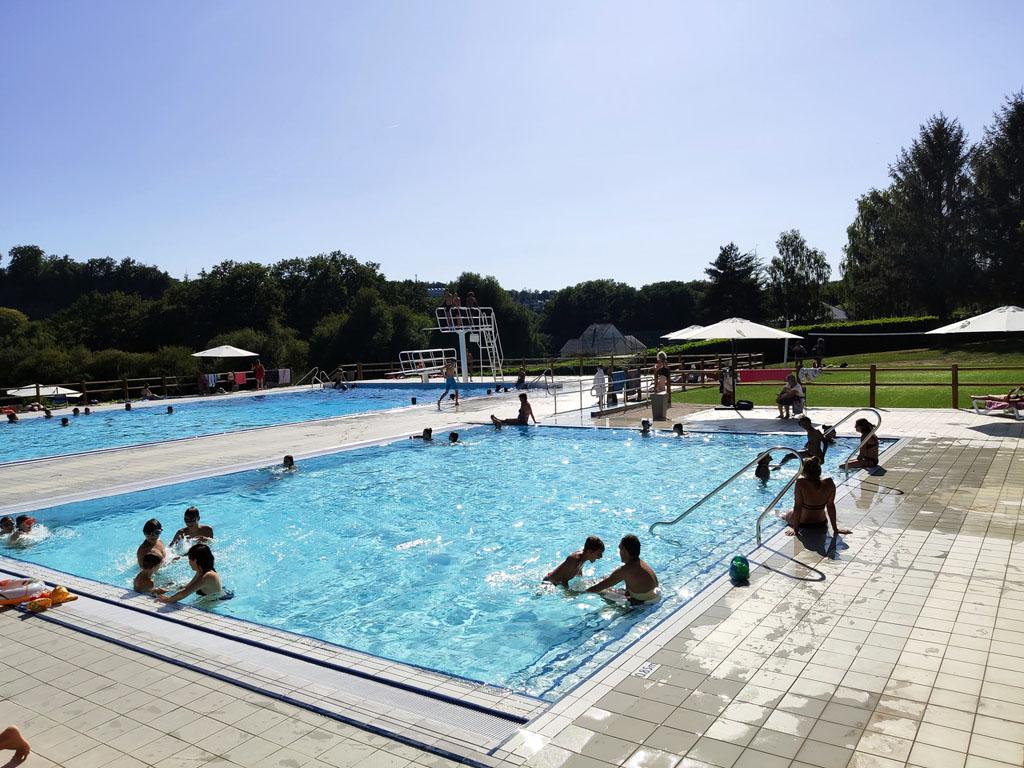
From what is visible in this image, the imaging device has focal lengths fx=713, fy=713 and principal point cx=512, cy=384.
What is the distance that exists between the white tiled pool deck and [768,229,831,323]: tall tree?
55.7 metres

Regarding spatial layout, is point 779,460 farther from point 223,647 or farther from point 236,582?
point 223,647

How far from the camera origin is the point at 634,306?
107m

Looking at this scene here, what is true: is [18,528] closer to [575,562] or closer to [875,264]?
[575,562]

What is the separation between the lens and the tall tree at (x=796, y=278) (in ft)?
194

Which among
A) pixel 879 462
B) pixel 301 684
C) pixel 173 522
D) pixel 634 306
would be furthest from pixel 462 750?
pixel 634 306

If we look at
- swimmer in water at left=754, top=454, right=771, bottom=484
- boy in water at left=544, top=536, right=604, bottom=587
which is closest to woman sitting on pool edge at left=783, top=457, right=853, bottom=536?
boy in water at left=544, top=536, right=604, bottom=587

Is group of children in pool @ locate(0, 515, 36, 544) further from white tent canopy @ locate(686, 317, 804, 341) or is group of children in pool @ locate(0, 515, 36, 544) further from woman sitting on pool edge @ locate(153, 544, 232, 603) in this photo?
white tent canopy @ locate(686, 317, 804, 341)

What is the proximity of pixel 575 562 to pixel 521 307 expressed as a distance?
70.1 meters

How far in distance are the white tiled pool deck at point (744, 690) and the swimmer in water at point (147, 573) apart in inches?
41.0

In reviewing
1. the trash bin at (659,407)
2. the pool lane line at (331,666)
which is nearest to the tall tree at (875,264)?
the trash bin at (659,407)

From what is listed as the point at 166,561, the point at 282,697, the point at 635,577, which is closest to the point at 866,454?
the point at 635,577

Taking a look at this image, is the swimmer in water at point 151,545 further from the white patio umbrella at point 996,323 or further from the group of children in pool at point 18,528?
the white patio umbrella at point 996,323

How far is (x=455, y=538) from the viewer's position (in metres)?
10.3

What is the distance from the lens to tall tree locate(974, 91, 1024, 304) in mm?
40628
